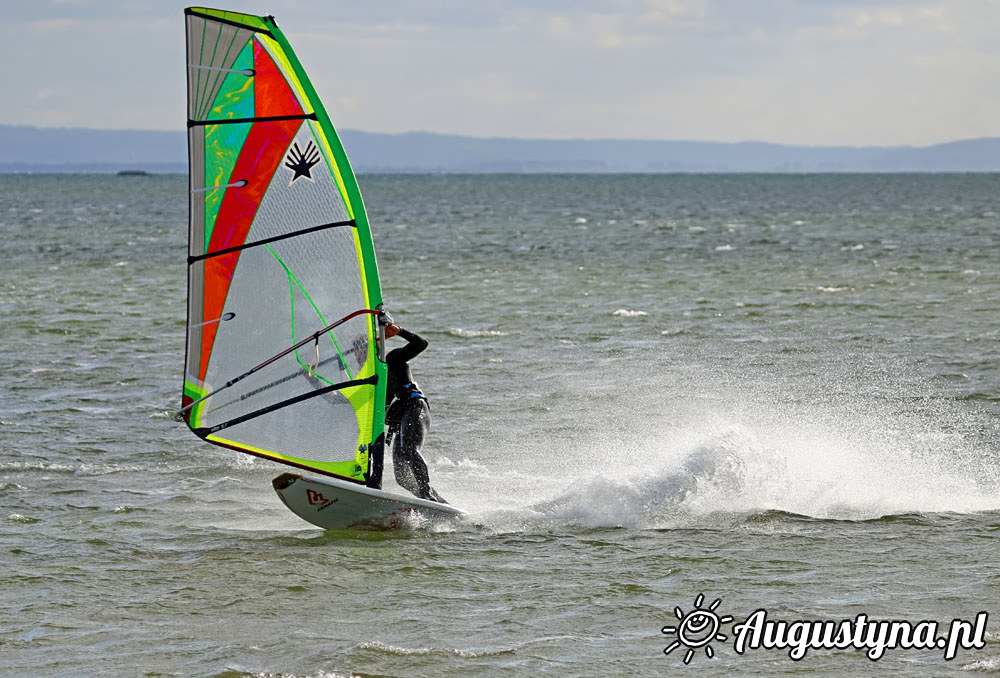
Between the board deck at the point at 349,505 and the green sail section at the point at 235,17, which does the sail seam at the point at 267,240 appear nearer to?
the green sail section at the point at 235,17

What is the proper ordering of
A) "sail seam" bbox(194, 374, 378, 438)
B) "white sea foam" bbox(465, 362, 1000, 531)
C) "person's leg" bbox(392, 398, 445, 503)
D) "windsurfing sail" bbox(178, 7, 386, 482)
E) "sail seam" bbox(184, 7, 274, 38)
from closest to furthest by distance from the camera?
"sail seam" bbox(184, 7, 274, 38)
"windsurfing sail" bbox(178, 7, 386, 482)
"sail seam" bbox(194, 374, 378, 438)
"person's leg" bbox(392, 398, 445, 503)
"white sea foam" bbox(465, 362, 1000, 531)

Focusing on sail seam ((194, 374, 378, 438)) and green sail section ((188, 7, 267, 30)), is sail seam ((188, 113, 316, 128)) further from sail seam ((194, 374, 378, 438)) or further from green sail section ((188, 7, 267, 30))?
sail seam ((194, 374, 378, 438))

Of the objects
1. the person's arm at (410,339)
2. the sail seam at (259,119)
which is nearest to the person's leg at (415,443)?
the person's arm at (410,339)

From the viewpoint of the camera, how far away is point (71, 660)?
7.78 m

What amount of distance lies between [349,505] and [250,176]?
2882 millimetres

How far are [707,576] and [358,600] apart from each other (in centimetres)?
264

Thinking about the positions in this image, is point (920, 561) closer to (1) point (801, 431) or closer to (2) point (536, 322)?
(1) point (801, 431)

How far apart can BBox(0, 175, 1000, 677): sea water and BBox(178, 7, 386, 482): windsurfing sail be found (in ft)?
3.33

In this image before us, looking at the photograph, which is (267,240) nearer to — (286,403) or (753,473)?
(286,403)

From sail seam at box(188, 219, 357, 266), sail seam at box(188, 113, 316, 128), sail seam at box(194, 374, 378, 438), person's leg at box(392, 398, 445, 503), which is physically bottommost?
person's leg at box(392, 398, 445, 503)

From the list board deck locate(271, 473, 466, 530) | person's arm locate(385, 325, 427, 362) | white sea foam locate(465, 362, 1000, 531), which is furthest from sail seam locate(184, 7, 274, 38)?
white sea foam locate(465, 362, 1000, 531)

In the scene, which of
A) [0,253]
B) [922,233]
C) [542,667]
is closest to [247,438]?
[542,667]

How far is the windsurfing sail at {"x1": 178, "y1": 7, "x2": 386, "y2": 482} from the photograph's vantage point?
963 cm

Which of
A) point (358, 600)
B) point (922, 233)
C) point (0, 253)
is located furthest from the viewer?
point (922, 233)
